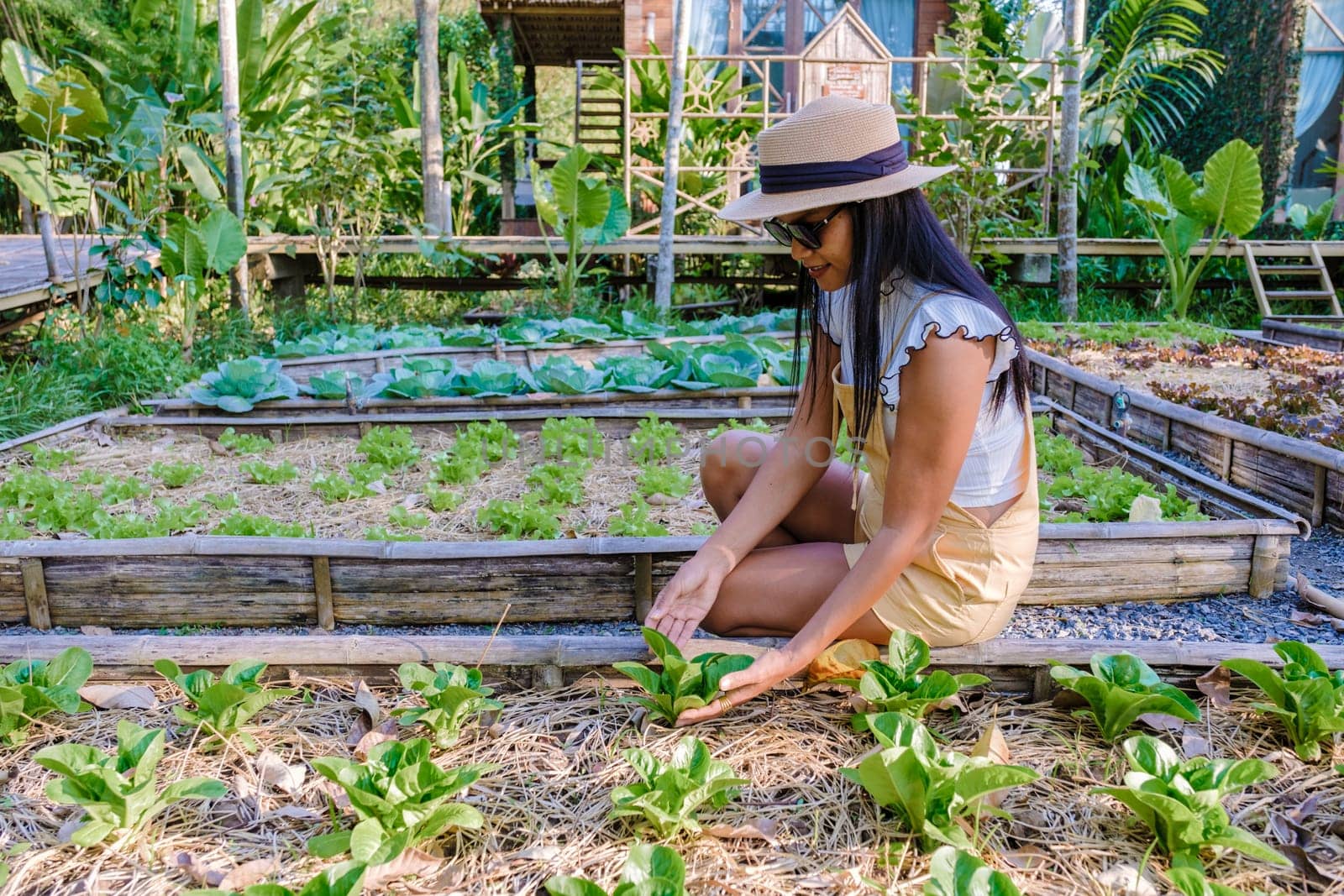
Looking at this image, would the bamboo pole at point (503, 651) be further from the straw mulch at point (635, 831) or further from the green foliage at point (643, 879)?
the green foliage at point (643, 879)

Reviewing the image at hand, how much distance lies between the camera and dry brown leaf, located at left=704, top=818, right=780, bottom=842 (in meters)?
1.62

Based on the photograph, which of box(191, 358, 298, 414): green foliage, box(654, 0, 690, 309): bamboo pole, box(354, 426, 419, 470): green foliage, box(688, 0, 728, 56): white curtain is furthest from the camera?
box(688, 0, 728, 56): white curtain

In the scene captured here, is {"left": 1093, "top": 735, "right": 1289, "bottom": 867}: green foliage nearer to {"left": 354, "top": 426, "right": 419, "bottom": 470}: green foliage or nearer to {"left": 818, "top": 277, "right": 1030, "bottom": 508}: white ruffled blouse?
{"left": 818, "top": 277, "right": 1030, "bottom": 508}: white ruffled blouse

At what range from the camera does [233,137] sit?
24.1 ft

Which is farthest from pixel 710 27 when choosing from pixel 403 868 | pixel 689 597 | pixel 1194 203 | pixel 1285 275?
pixel 403 868

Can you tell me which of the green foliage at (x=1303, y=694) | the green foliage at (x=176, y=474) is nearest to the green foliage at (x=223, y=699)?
the green foliage at (x=1303, y=694)

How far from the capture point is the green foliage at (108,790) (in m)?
1.59

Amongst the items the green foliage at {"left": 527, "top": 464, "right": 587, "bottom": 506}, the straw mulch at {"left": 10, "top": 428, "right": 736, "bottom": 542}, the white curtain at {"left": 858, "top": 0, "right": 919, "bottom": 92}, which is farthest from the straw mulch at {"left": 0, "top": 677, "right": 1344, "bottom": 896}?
the white curtain at {"left": 858, "top": 0, "right": 919, "bottom": 92}

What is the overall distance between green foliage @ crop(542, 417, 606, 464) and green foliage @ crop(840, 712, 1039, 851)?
2.68 metres

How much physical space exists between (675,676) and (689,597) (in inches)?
8.4

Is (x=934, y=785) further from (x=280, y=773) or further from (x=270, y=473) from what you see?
(x=270, y=473)

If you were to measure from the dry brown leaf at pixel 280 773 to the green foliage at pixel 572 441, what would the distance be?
239cm

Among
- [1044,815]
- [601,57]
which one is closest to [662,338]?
[1044,815]

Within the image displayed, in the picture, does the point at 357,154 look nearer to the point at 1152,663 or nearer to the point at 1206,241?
the point at 1152,663
